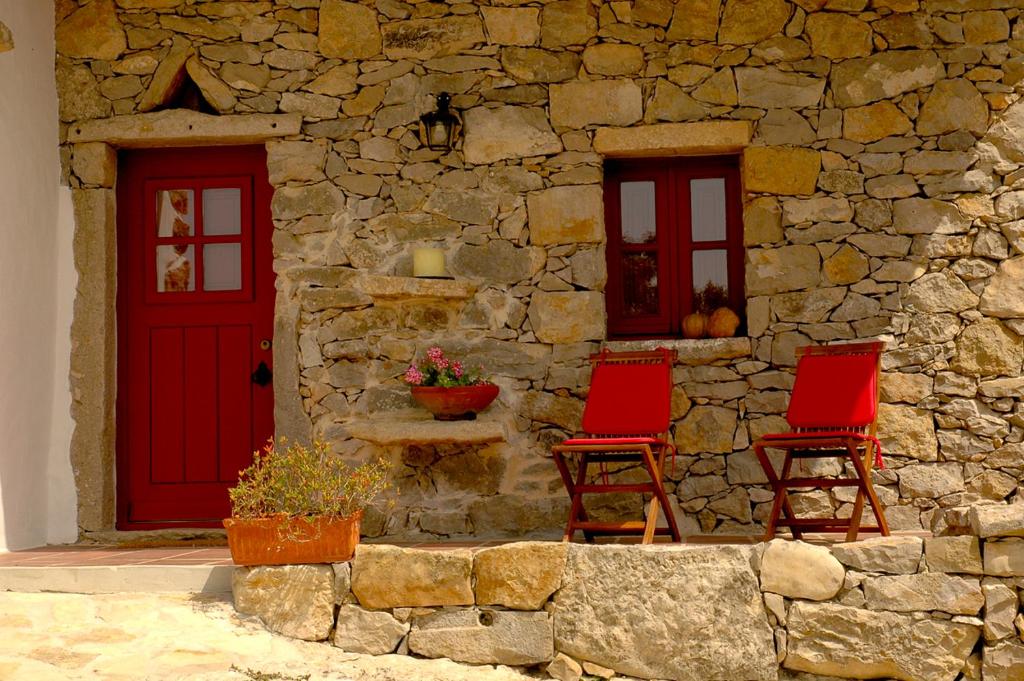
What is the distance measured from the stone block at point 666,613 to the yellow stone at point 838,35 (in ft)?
9.09

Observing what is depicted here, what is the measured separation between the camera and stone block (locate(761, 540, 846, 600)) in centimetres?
434

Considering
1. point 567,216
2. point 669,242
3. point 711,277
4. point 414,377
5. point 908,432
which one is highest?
point 567,216

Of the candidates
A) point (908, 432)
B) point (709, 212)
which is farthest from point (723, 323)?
point (908, 432)

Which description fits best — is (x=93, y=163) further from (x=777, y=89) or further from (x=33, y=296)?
(x=777, y=89)

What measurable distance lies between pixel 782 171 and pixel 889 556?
2194 mm

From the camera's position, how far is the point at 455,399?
5.50m

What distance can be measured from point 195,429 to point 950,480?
381 centimetres

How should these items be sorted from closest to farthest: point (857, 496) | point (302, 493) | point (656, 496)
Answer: point (302, 493) < point (857, 496) < point (656, 496)

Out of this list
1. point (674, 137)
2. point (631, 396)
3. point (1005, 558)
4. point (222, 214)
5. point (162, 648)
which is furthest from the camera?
point (222, 214)

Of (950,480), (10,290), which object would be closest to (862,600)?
(950,480)

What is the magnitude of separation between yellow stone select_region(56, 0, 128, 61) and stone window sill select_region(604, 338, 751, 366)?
3.03 meters

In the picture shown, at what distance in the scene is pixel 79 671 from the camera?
3977 millimetres

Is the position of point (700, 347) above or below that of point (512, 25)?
below

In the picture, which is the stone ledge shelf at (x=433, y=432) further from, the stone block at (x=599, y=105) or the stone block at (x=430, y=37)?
the stone block at (x=430, y=37)
